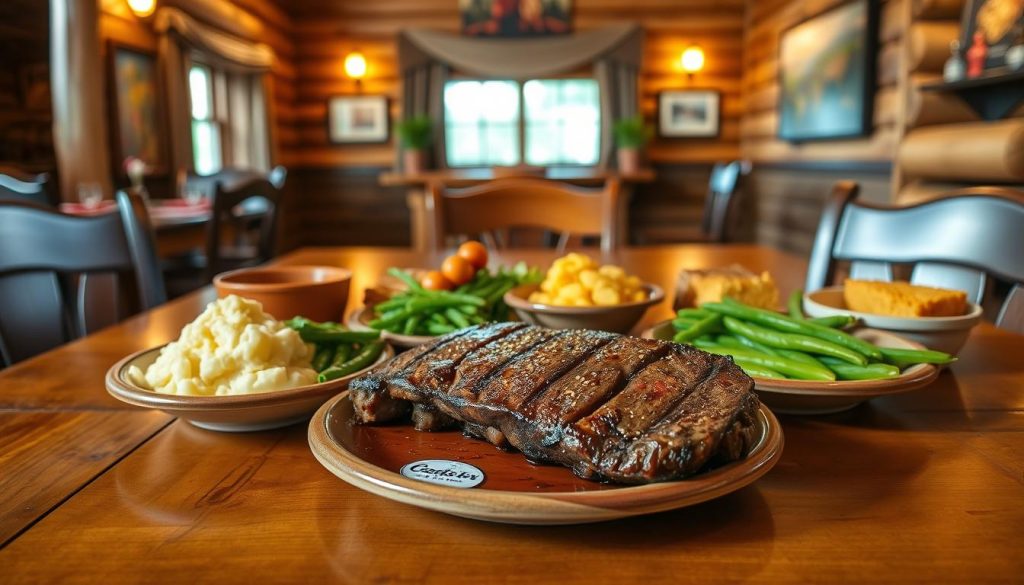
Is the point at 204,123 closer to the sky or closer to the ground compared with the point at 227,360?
closer to the sky

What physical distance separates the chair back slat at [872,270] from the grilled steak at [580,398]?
1.18m

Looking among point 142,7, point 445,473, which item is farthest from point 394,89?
point 445,473

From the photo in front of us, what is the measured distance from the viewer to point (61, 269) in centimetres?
162

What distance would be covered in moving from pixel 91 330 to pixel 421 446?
123 cm

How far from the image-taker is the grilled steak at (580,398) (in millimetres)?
573

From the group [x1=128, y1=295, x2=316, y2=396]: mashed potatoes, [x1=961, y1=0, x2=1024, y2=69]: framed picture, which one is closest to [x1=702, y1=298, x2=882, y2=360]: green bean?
[x1=128, y1=295, x2=316, y2=396]: mashed potatoes

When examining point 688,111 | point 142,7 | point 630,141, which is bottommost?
point 630,141

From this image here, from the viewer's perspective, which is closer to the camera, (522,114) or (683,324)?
(683,324)

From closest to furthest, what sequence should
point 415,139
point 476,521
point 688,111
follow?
point 476,521
point 415,139
point 688,111

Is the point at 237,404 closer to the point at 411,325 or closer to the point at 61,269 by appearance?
the point at 411,325

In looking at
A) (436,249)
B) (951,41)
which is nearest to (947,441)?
(436,249)

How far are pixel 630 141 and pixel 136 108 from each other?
4561 millimetres

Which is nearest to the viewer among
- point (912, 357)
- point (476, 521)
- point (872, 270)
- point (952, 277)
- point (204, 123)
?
point (476, 521)

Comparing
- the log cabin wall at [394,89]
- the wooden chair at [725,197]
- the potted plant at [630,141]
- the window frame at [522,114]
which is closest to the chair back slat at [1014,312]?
the wooden chair at [725,197]
